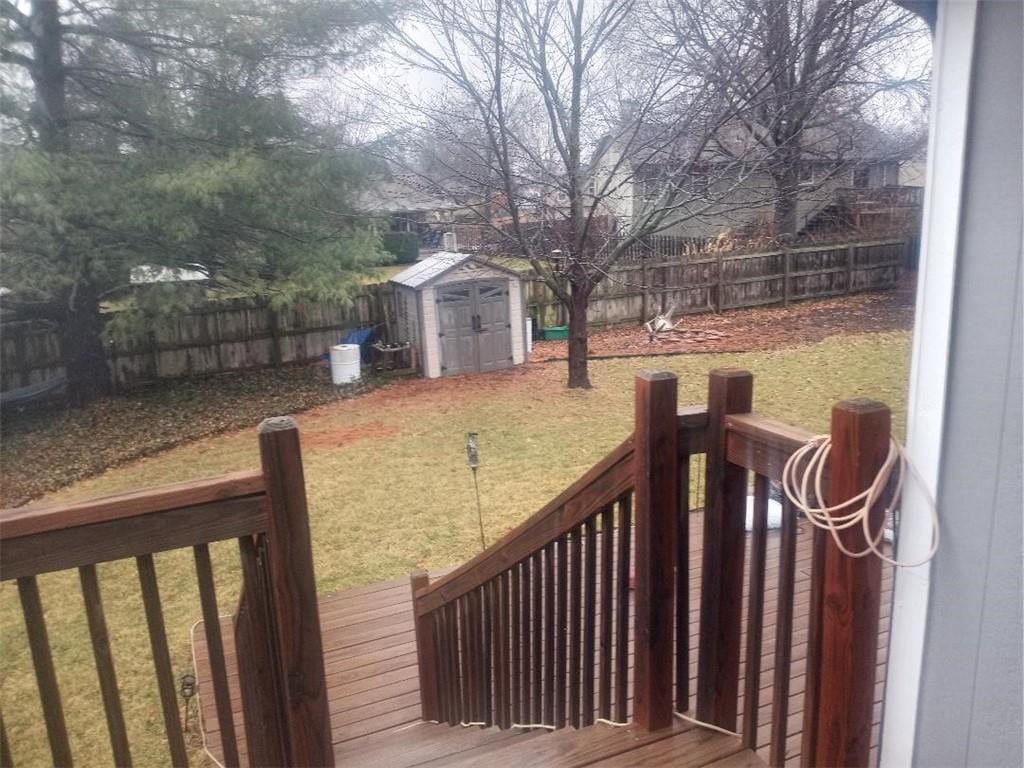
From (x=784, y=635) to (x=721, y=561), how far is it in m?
0.11

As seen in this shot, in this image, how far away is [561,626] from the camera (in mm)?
1072

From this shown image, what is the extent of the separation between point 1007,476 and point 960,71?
0.33 meters

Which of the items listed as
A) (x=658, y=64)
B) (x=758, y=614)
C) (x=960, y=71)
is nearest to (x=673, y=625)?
(x=758, y=614)

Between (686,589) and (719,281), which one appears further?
(719,281)

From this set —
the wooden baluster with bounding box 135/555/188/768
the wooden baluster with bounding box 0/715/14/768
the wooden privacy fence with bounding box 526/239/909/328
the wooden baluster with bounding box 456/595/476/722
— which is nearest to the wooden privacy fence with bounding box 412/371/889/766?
the wooden baluster with bounding box 456/595/476/722

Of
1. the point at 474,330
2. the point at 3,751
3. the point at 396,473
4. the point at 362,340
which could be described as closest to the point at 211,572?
the point at 3,751

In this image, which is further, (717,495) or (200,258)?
(200,258)

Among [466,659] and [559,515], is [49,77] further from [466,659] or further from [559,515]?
[466,659]

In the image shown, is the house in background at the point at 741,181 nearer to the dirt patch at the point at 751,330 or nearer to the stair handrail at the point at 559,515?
the dirt patch at the point at 751,330

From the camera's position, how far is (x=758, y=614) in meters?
0.80

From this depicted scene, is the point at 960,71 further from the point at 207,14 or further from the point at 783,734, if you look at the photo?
the point at 207,14

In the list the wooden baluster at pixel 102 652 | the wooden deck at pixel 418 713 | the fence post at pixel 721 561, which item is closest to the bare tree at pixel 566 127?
the wooden deck at pixel 418 713

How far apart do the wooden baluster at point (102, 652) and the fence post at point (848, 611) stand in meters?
0.63

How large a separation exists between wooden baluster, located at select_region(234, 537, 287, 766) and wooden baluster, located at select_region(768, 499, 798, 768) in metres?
0.50
